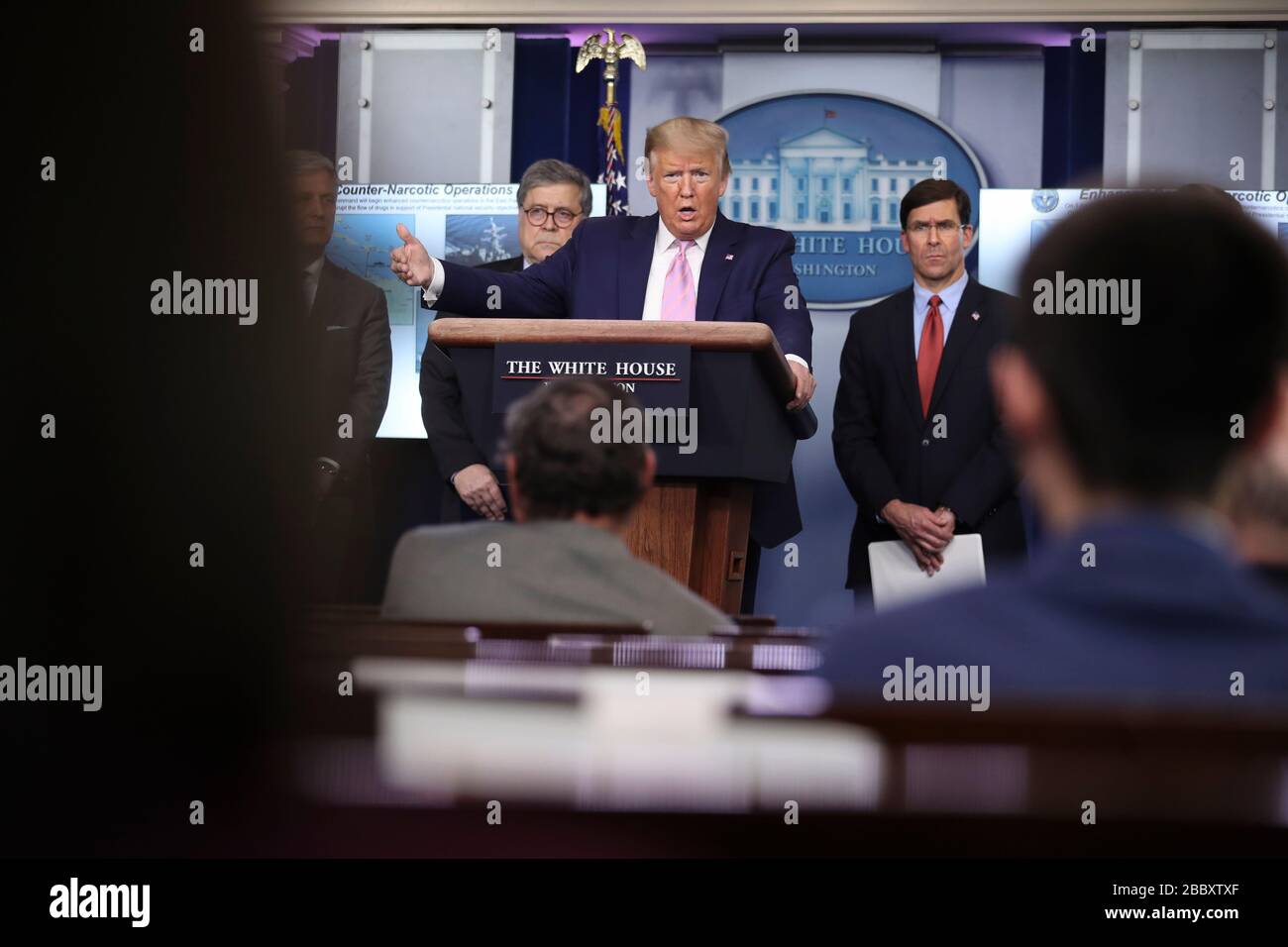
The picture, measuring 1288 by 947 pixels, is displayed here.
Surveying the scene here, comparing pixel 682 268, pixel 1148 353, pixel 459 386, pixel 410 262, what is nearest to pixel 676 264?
pixel 682 268

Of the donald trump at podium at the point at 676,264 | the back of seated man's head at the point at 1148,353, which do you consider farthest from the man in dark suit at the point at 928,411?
the back of seated man's head at the point at 1148,353

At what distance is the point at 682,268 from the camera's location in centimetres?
331

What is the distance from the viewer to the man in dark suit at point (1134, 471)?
2.54 ft

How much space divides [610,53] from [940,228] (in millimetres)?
1654

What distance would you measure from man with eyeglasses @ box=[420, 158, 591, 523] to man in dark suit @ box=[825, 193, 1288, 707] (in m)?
2.13

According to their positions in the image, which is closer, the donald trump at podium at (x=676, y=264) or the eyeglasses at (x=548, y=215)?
the donald trump at podium at (x=676, y=264)

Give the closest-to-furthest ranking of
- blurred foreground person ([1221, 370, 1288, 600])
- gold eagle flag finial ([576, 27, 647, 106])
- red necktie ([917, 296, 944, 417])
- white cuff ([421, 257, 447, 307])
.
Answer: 1. blurred foreground person ([1221, 370, 1288, 600])
2. white cuff ([421, 257, 447, 307])
3. red necktie ([917, 296, 944, 417])
4. gold eagle flag finial ([576, 27, 647, 106])

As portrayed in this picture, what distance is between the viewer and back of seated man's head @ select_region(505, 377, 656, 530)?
172cm

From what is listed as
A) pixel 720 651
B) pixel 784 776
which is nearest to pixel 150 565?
pixel 784 776

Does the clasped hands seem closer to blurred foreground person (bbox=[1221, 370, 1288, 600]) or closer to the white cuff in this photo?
the white cuff

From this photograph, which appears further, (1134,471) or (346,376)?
(346,376)

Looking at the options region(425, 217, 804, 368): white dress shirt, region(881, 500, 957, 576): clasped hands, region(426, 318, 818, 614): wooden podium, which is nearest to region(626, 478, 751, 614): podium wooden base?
region(426, 318, 818, 614): wooden podium

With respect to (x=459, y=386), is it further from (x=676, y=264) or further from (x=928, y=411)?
(x=928, y=411)

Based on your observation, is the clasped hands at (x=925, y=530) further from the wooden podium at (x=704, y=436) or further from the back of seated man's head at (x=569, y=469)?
the back of seated man's head at (x=569, y=469)
